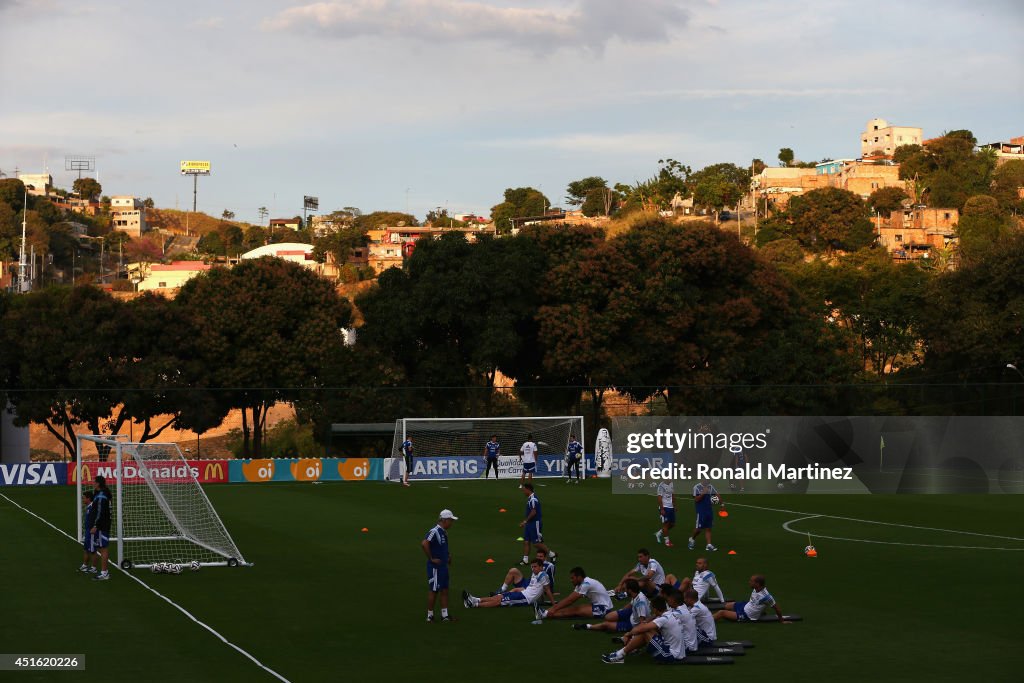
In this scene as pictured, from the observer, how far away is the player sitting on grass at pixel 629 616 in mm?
19078

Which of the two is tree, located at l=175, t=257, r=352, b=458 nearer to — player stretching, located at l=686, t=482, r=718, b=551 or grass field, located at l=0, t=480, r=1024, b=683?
grass field, located at l=0, t=480, r=1024, b=683

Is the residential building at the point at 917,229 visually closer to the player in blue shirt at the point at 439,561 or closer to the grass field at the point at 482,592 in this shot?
the grass field at the point at 482,592

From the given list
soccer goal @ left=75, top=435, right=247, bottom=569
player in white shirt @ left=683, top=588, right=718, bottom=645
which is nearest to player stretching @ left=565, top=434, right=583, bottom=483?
soccer goal @ left=75, top=435, right=247, bottom=569

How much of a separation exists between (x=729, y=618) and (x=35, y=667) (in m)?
10.9

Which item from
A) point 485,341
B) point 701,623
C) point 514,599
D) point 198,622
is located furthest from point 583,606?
point 485,341

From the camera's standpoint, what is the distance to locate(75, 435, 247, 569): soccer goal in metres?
28.4

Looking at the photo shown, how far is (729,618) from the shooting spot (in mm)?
20906

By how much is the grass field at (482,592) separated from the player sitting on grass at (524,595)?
21 cm

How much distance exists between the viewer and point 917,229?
593 ft

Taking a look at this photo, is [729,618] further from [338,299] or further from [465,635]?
[338,299]

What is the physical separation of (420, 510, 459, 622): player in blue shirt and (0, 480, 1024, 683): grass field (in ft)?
1.60

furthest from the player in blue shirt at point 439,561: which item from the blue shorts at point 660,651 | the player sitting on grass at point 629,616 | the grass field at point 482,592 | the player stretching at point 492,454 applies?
the player stretching at point 492,454

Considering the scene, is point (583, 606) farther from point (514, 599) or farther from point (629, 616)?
point (629, 616)

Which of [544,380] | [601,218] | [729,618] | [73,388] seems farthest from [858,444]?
[601,218]
